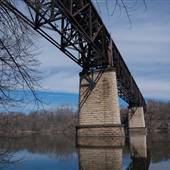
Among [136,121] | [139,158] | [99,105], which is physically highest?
[99,105]

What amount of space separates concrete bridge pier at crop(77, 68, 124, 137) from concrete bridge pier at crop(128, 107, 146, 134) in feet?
97.0

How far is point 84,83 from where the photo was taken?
29984 mm

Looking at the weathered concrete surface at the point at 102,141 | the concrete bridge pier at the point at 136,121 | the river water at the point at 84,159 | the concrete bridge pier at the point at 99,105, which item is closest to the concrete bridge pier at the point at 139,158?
the river water at the point at 84,159

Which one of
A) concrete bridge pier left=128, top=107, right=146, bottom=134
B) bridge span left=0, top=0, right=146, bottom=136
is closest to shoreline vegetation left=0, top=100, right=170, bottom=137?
concrete bridge pier left=128, top=107, right=146, bottom=134

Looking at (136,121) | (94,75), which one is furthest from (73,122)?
(94,75)

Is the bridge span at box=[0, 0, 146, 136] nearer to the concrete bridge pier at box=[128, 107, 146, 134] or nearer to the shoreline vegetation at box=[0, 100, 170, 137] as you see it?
the concrete bridge pier at box=[128, 107, 146, 134]

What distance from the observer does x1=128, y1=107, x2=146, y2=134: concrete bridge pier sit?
58.2 meters

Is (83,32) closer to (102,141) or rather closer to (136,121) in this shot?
(102,141)

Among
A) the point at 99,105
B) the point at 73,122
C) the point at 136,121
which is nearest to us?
Answer: the point at 99,105

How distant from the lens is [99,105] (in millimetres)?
28312

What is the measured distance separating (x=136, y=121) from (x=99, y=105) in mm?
31944

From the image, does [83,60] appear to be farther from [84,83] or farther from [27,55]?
[27,55]

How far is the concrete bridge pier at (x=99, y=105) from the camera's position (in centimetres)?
2744

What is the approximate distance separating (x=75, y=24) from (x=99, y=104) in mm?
8138
